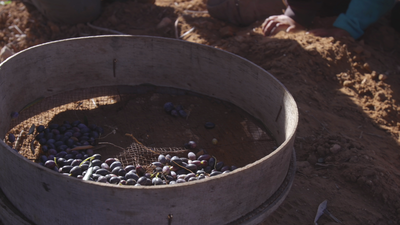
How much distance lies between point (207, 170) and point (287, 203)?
585 mm

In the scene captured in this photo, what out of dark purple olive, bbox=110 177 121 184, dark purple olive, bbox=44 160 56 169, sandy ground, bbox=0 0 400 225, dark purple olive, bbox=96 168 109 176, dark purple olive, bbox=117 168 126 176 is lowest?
sandy ground, bbox=0 0 400 225

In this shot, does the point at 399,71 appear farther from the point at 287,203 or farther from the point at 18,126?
the point at 18,126

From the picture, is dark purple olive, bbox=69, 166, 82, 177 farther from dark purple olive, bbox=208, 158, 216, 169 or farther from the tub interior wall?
dark purple olive, bbox=208, 158, 216, 169

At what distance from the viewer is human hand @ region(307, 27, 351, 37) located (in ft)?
12.8

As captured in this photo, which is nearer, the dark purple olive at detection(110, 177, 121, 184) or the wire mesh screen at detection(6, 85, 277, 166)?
the dark purple olive at detection(110, 177, 121, 184)

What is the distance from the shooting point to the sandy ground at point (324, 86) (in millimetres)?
2398

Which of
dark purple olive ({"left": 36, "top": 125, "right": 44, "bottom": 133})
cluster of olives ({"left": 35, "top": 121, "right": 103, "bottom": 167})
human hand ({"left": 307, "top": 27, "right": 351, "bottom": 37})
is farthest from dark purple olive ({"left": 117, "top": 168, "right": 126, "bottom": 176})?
human hand ({"left": 307, "top": 27, "right": 351, "bottom": 37})

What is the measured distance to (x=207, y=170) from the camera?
231 centimetres

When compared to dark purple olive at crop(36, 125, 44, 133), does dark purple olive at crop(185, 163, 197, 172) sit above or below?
below

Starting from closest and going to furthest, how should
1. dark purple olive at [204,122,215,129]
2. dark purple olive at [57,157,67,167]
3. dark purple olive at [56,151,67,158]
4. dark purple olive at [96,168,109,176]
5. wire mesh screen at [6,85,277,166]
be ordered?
1. dark purple olive at [96,168,109,176]
2. dark purple olive at [57,157,67,167]
3. dark purple olive at [56,151,67,158]
4. wire mesh screen at [6,85,277,166]
5. dark purple olive at [204,122,215,129]

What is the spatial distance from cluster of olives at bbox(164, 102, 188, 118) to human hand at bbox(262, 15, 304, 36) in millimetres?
1684

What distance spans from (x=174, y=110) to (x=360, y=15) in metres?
2.48

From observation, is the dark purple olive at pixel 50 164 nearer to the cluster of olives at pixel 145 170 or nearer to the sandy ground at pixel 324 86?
the cluster of olives at pixel 145 170

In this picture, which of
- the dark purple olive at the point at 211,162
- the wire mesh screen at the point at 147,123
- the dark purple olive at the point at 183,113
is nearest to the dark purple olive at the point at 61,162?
the wire mesh screen at the point at 147,123
